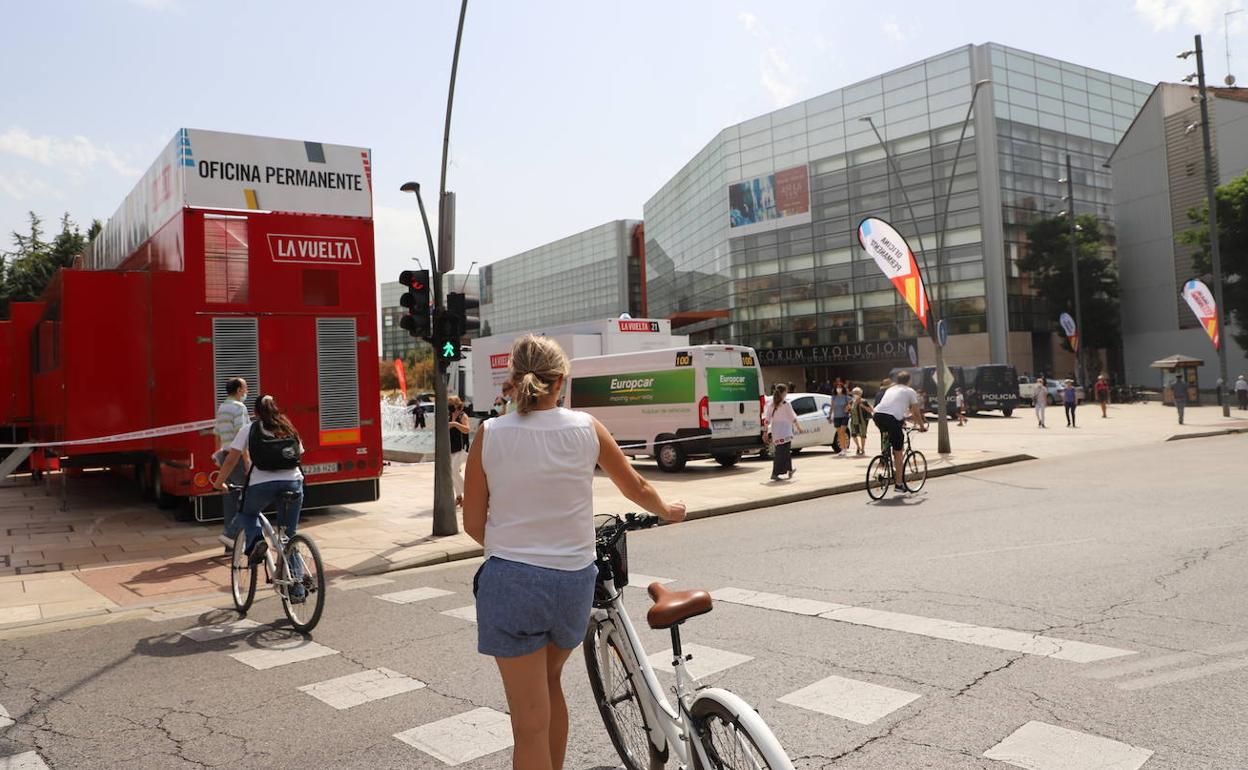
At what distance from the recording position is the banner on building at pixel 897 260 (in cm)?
1897

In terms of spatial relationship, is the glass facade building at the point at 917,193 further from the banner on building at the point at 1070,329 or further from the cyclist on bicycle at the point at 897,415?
the cyclist on bicycle at the point at 897,415

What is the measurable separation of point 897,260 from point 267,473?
587 inches

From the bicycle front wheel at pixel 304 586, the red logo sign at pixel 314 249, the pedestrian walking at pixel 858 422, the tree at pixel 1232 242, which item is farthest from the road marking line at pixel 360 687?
the tree at pixel 1232 242

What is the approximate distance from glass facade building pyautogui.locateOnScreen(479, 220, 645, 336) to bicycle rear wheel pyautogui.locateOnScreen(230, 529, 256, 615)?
3453 inches

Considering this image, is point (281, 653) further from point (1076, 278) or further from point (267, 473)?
point (1076, 278)

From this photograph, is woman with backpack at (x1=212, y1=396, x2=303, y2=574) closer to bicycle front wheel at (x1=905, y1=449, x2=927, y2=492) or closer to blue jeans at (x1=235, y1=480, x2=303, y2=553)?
blue jeans at (x1=235, y1=480, x2=303, y2=553)

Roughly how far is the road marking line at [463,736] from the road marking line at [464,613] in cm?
218

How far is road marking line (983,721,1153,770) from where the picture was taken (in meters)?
3.61

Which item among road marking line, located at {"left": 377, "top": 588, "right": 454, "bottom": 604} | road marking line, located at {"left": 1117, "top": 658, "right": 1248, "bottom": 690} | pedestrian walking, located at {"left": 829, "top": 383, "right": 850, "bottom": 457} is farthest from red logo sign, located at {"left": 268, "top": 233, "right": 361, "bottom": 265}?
pedestrian walking, located at {"left": 829, "top": 383, "right": 850, "bottom": 457}

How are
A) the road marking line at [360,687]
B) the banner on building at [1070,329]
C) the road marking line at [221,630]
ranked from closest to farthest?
the road marking line at [360,687] < the road marking line at [221,630] < the banner on building at [1070,329]

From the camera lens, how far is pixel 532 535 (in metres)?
2.94

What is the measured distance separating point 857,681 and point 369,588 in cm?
488

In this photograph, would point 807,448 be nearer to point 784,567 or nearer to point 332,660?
point 784,567

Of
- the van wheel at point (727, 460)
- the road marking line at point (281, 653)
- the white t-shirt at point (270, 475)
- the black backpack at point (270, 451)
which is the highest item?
the black backpack at point (270, 451)
